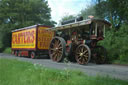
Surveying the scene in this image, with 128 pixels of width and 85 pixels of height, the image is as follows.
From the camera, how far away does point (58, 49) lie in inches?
473

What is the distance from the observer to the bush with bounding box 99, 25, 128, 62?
11.4m

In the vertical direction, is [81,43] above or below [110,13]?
below

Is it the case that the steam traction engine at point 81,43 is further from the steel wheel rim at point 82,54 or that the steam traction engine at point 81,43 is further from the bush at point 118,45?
the bush at point 118,45

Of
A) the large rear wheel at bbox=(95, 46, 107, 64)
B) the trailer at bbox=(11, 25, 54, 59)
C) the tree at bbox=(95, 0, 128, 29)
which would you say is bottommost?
the large rear wheel at bbox=(95, 46, 107, 64)

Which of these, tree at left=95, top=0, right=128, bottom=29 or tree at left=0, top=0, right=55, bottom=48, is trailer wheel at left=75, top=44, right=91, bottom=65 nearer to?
tree at left=95, top=0, right=128, bottom=29

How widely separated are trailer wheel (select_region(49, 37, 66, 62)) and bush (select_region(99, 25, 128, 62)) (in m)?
4.01

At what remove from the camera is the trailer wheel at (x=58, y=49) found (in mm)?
11438

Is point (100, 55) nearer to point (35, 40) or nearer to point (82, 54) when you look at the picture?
point (82, 54)

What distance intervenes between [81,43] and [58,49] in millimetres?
2000

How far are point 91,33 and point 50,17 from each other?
31.8 metres

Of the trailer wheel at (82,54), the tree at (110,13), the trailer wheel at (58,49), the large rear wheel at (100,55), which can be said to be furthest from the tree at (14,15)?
the trailer wheel at (82,54)

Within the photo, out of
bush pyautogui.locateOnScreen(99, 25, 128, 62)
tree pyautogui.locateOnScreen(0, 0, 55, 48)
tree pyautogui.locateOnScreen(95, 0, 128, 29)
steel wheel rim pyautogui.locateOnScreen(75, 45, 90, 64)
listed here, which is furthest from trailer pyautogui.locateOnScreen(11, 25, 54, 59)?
tree pyautogui.locateOnScreen(0, 0, 55, 48)

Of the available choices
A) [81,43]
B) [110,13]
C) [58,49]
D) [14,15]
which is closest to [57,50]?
[58,49]

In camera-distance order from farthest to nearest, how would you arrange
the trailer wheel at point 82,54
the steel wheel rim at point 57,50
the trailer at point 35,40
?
the trailer at point 35,40 → the steel wheel rim at point 57,50 → the trailer wheel at point 82,54
